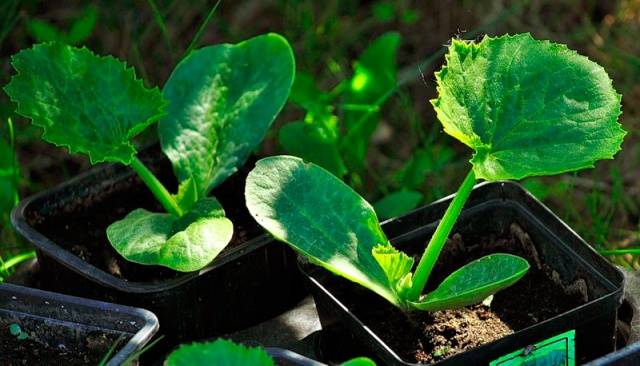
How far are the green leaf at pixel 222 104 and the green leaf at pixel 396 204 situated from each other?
382 mm

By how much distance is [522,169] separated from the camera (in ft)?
4.39

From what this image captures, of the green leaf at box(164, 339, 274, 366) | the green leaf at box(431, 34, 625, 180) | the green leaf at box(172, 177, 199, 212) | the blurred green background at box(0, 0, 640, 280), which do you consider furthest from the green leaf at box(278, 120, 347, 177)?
the green leaf at box(164, 339, 274, 366)

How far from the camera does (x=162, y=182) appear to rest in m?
1.82

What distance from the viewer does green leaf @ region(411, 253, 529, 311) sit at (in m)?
1.33

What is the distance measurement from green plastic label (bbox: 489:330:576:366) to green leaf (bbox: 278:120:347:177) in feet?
2.16

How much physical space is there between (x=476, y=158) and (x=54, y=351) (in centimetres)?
60

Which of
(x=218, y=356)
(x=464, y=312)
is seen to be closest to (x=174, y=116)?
(x=464, y=312)

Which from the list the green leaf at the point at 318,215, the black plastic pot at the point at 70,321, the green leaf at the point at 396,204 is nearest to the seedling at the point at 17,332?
the black plastic pot at the point at 70,321

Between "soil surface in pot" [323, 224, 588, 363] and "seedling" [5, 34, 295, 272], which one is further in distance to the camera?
"seedling" [5, 34, 295, 272]

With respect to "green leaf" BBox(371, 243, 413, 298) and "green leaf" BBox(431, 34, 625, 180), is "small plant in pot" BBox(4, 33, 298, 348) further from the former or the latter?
"green leaf" BBox(431, 34, 625, 180)

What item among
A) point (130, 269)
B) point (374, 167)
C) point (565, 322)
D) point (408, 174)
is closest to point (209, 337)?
point (130, 269)

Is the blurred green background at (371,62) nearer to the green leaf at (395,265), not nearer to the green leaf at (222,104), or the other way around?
the green leaf at (222,104)

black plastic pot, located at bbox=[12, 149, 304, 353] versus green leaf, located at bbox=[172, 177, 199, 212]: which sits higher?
green leaf, located at bbox=[172, 177, 199, 212]

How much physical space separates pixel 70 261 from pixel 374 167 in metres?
1.23
